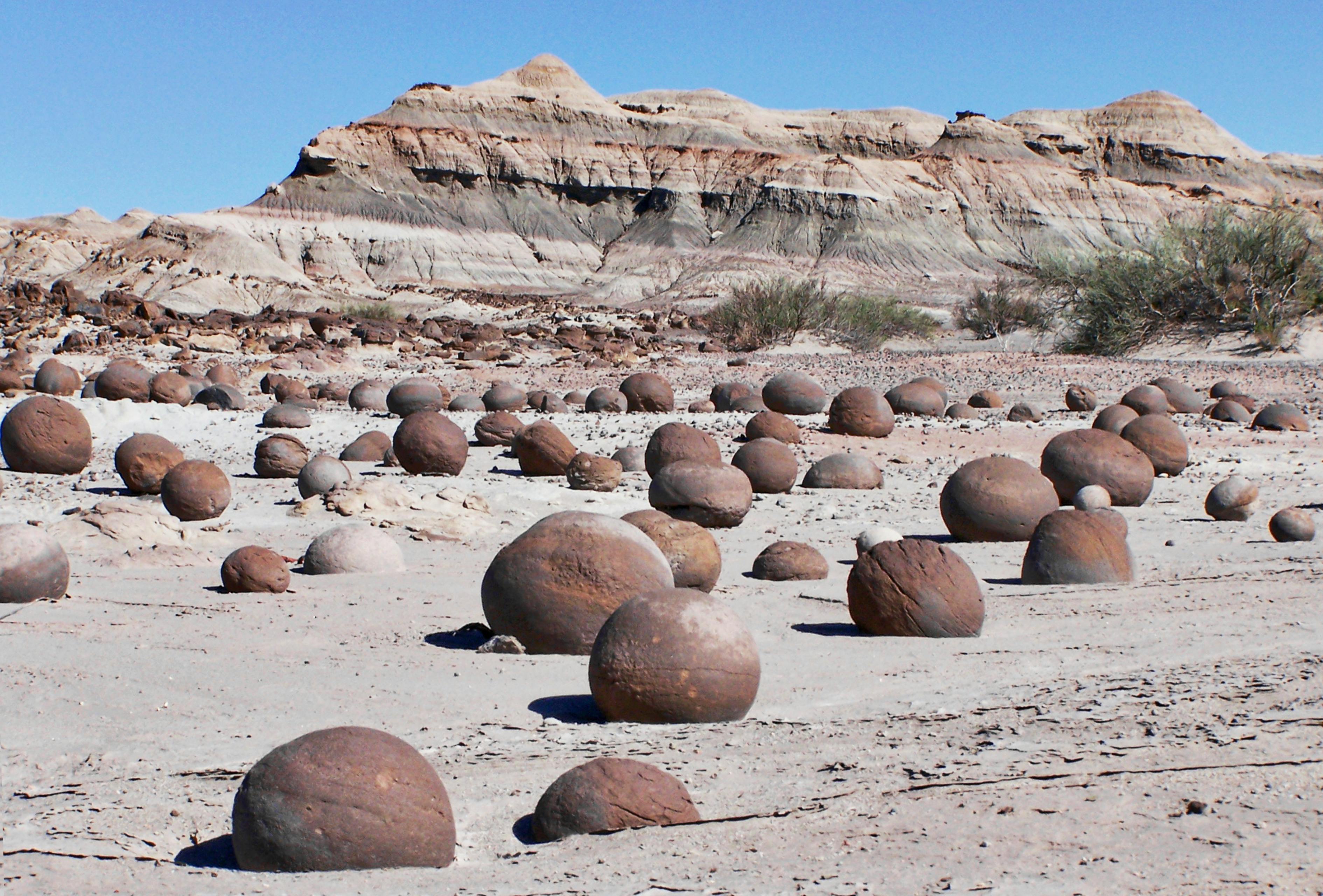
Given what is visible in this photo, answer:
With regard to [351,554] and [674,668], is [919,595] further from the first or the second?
[351,554]

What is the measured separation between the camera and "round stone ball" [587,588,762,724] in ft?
14.6

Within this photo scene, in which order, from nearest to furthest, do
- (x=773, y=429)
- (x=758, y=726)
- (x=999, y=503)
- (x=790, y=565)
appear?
(x=758, y=726), (x=790, y=565), (x=999, y=503), (x=773, y=429)

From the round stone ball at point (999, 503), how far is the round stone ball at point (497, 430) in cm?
589

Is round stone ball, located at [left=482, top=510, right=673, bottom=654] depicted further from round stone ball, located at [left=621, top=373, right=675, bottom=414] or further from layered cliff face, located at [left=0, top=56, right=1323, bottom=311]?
layered cliff face, located at [left=0, top=56, right=1323, bottom=311]

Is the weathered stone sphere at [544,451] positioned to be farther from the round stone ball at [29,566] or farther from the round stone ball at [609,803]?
the round stone ball at [609,803]

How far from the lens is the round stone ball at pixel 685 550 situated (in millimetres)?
6867

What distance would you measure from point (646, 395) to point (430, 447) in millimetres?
5567

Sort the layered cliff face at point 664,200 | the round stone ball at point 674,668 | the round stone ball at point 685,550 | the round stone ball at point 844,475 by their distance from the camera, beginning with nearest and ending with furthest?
1. the round stone ball at point 674,668
2. the round stone ball at point 685,550
3. the round stone ball at point 844,475
4. the layered cliff face at point 664,200

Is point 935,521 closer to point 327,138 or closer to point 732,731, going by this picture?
point 732,731

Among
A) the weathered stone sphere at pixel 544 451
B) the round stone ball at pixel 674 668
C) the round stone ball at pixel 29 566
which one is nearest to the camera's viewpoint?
the round stone ball at pixel 674 668

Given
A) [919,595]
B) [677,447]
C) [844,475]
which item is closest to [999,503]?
[844,475]

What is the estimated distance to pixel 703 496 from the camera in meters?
9.52

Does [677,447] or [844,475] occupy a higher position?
[677,447]

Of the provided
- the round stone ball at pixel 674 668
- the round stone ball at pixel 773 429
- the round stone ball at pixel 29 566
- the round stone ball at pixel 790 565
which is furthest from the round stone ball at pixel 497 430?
the round stone ball at pixel 674 668
